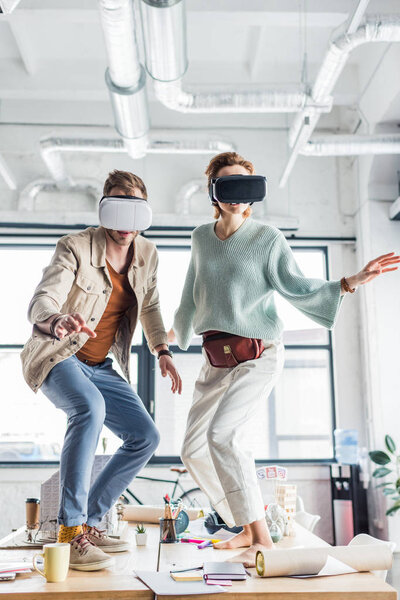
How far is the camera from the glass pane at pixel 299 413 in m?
5.75

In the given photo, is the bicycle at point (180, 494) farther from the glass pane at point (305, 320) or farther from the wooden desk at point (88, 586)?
the wooden desk at point (88, 586)

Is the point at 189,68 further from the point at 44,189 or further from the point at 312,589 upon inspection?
the point at 312,589

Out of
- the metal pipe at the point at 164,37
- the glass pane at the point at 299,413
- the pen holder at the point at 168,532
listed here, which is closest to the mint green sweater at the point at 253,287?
the pen holder at the point at 168,532

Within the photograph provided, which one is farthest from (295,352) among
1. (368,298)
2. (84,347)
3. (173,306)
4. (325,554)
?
(325,554)

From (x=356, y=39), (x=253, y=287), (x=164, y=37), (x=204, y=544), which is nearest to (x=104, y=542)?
(x=204, y=544)

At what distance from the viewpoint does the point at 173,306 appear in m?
6.07

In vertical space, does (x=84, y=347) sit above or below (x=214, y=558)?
above

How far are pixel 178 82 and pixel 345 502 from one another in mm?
3520

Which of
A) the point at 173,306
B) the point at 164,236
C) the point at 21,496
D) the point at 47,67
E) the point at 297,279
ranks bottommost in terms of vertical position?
the point at 21,496

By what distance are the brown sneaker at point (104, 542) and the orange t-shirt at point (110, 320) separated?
59 cm

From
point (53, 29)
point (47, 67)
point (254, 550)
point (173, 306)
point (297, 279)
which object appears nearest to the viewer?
point (254, 550)

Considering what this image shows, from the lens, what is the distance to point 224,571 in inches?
67.5

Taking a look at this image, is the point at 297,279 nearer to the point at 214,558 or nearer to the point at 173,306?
the point at 214,558

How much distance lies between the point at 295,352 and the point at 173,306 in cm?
125
